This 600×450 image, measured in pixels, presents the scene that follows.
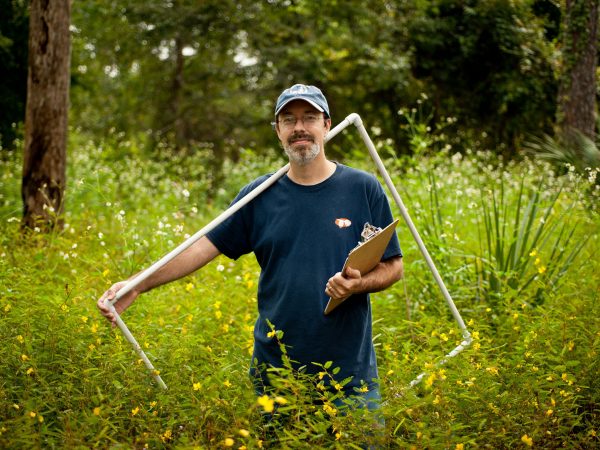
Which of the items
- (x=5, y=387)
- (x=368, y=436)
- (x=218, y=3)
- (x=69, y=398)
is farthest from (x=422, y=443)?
(x=218, y=3)

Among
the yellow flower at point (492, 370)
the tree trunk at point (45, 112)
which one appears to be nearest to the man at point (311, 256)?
the yellow flower at point (492, 370)

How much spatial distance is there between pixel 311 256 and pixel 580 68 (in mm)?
9322

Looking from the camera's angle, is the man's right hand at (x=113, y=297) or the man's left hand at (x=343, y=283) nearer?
the man's left hand at (x=343, y=283)

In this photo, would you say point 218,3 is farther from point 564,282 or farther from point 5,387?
point 5,387

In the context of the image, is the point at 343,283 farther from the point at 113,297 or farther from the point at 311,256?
the point at 113,297

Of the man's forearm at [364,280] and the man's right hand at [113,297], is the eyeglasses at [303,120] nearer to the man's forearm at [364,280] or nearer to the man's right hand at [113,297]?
the man's forearm at [364,280]

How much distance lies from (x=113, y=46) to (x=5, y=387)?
665 inches

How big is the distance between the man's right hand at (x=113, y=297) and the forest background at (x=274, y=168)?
0.25m

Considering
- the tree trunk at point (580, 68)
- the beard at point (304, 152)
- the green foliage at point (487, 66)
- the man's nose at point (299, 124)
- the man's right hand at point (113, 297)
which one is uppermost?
the man's nose at point (299, 124)

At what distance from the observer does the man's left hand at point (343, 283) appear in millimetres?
2631

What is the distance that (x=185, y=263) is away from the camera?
3.06 metres

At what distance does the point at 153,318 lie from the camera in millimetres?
4180

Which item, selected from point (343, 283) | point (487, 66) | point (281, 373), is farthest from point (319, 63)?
point (281, 373)

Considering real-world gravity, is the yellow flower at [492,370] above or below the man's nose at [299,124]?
Answer: below
